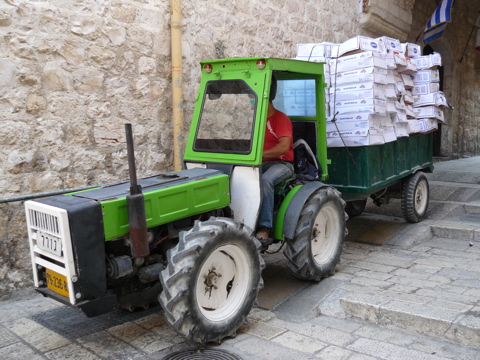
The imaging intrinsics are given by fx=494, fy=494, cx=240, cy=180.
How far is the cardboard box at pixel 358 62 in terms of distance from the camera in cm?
511

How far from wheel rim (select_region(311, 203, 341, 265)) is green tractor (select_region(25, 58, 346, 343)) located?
0.03 ft

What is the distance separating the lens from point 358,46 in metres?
5.23

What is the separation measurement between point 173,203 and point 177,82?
8.42 ft

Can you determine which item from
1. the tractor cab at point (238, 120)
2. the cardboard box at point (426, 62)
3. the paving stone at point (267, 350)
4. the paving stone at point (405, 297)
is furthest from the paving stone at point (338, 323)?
the cardboard box at point (426, 62)

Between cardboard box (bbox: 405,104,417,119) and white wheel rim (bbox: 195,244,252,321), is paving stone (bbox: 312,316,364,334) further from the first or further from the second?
cardboard box (bbox: 405,104,417,119)

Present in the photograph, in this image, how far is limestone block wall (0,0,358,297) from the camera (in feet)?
14.6

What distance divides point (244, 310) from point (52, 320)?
1.59 metres

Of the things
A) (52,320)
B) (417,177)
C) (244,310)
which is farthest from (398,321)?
(417,177)

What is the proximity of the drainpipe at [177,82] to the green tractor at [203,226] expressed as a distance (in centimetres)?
142

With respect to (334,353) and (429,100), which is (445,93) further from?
(334,353)

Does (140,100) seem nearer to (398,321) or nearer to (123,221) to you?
(123,221)

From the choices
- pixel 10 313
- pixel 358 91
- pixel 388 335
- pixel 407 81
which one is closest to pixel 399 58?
pixel 407 81

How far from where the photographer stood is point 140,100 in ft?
18.1

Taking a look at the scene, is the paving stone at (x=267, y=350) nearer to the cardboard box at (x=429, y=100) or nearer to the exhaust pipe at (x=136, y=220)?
the exhaust pipe at (x=136, y=220)
